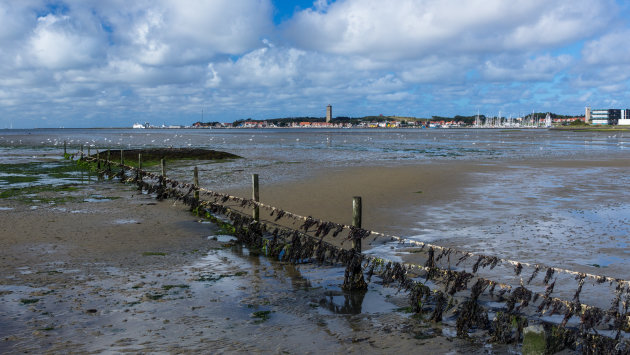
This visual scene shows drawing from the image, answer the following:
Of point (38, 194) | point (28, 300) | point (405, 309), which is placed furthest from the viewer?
point (38, 194)

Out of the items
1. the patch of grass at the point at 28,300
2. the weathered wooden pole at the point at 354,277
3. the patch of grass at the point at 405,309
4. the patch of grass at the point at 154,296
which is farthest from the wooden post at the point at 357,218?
the patch of grass at the point at 28,300

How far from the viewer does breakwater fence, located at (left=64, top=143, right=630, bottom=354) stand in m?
6.46

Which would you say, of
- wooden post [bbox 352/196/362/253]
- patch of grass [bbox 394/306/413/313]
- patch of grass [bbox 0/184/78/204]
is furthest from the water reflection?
patch of grass [bbox 0/184/78/204]


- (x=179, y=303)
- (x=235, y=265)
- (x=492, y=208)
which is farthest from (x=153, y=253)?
(x=492, y=208)

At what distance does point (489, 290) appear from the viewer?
28.7 ft

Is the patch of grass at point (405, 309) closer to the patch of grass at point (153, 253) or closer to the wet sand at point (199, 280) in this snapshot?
the wet sand at point (199, 280)

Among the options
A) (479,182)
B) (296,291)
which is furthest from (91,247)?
(479,182)

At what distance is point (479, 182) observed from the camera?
25.8 metres

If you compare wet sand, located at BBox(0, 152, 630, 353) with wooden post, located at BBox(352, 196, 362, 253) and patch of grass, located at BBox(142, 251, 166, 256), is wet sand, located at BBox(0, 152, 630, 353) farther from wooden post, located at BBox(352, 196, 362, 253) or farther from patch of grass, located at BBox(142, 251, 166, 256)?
wooden post, located at BBox(352, 196, 362, 253)

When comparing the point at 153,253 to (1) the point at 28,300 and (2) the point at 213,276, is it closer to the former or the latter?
(2) the point at 213,276

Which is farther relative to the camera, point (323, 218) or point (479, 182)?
point (479, 182)

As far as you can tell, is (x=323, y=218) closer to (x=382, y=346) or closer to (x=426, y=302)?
(x=426, y=302)

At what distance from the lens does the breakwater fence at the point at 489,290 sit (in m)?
6.46

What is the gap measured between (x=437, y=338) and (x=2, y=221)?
15.0 m
